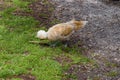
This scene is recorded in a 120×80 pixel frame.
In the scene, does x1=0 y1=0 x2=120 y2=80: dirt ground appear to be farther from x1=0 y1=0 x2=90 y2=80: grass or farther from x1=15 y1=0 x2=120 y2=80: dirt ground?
x1=0 y1=0 x2=90 y2=80: grass

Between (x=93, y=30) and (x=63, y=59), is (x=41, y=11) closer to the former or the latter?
(x=93, y=30)

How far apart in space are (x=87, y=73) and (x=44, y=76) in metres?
0.91

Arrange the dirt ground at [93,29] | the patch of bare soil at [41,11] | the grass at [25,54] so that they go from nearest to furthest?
the grass at [25,54]
the dirt ground at [93,29]
the patch of bare soil at [41,11]

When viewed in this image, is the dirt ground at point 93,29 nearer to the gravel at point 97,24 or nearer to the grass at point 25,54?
the gravel at point 97,24

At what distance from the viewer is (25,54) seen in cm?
725

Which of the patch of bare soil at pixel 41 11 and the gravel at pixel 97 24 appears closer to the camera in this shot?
the gravel at pixel 97 24

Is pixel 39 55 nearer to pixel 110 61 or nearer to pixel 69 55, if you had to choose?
pixel 69 55

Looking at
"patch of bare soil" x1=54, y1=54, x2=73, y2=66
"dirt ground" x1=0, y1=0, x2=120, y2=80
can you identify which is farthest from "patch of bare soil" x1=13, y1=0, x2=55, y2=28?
"patch of bare soil" x1=54, y1=54, x2=73, y2=66

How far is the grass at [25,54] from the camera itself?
6.51m

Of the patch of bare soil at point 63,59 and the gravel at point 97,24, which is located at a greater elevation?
the gravel at point 97,24

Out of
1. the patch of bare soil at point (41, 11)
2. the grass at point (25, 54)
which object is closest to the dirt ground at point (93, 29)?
the patch of bare soil at point (41, 11)

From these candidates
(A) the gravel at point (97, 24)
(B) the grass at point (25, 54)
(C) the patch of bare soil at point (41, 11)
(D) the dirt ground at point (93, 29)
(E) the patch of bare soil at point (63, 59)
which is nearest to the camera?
(B) the grass at point (25, 54)

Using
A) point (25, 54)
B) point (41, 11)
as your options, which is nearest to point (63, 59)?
point (25, 54)

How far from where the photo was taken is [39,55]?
7156 millimetres
